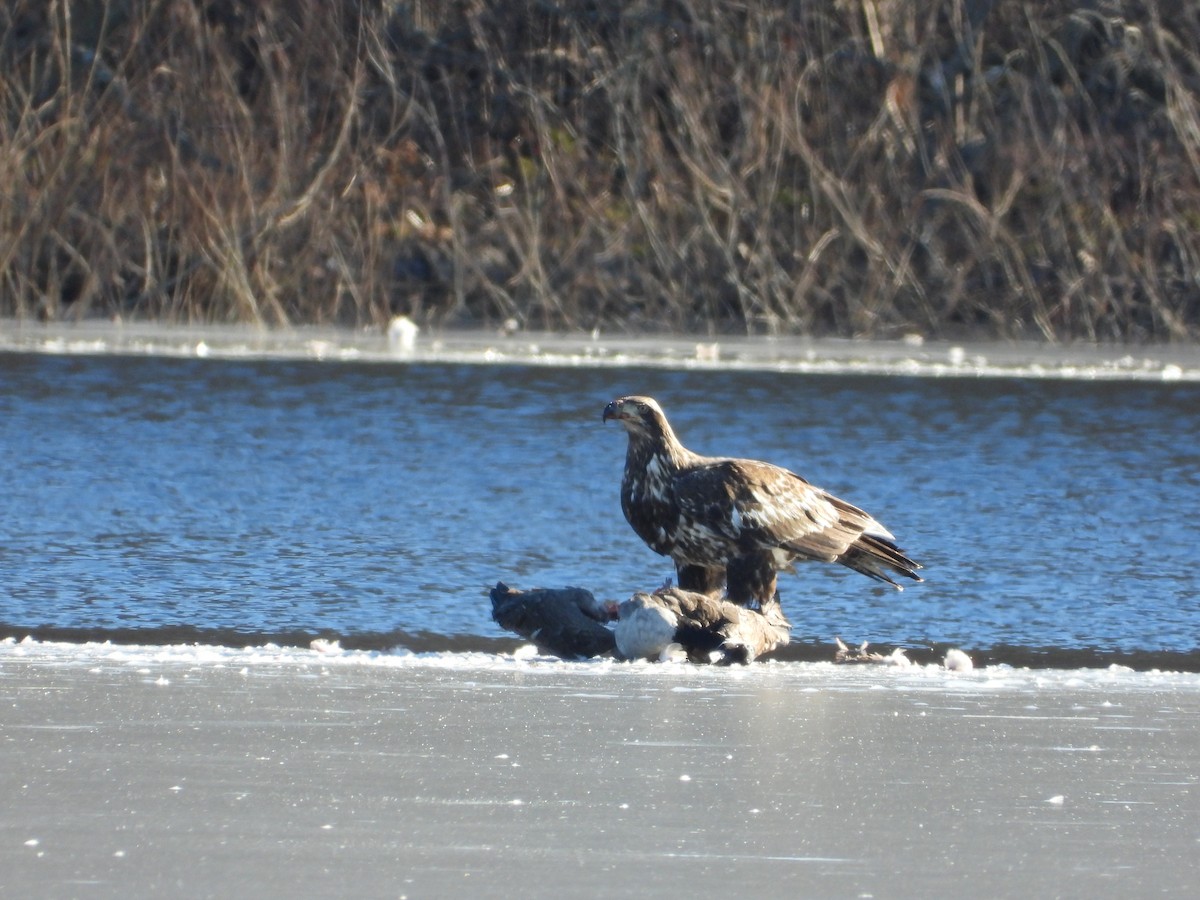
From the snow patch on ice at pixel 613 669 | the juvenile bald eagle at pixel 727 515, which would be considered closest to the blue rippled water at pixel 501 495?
the juvenile bald eagle at pixel 727 515

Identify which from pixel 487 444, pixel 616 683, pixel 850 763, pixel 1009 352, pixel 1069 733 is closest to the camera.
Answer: pixel 850 763

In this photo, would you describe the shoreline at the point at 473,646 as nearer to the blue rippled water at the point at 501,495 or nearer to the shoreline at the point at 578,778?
the blue rippled water at the point at 501,495

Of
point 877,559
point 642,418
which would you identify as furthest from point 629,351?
point 642,418

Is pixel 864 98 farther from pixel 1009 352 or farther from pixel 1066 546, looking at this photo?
pixel 1066 546

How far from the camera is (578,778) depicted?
12.5ft

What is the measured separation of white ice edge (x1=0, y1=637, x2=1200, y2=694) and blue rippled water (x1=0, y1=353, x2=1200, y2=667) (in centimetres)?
51

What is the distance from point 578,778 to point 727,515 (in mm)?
2131

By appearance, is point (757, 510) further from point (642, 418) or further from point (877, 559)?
point (877, 559)

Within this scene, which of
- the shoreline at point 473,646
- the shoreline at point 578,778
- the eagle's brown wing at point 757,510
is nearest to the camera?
the shoreline at point 578,778

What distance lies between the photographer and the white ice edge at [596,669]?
16.0 feet

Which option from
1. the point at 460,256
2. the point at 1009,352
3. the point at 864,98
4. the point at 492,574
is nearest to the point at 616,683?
the point at 492,574

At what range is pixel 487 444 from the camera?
934cm

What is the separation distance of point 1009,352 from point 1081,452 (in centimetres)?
426

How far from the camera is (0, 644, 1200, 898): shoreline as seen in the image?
316 centimetres
